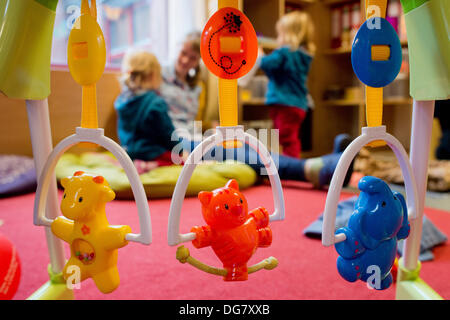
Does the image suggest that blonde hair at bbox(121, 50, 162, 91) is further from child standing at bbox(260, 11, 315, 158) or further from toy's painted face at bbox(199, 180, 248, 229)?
toy's painted face at bbox(199, 180, 248, 229)

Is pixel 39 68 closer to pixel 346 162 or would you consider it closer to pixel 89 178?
pixel 89 178

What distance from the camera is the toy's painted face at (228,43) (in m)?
0.38

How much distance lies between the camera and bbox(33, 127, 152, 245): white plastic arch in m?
0.40

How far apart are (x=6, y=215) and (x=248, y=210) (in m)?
1.14

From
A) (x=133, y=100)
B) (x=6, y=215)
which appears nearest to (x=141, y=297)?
(x=6, y=215)

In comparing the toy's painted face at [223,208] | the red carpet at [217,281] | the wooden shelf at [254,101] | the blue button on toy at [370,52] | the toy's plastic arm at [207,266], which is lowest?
the red carpet at [217,281]

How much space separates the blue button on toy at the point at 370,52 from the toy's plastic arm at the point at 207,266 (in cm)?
22

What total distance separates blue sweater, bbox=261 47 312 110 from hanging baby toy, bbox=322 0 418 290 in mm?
1518

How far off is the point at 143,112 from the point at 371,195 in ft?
4.12

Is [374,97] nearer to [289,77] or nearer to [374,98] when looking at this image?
[374,98]

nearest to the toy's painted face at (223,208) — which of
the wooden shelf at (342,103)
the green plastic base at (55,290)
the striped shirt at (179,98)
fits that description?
the green plastic base at (55,290)

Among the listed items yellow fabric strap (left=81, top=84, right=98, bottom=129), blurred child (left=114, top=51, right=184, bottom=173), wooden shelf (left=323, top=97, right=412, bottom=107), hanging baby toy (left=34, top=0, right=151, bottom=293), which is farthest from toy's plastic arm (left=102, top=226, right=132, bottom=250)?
wooden shelf (left=323, top=97, right=412, bottom=107)

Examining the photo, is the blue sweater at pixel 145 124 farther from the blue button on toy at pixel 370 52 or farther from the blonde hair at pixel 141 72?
the blue button on toy at pixel 370 52
